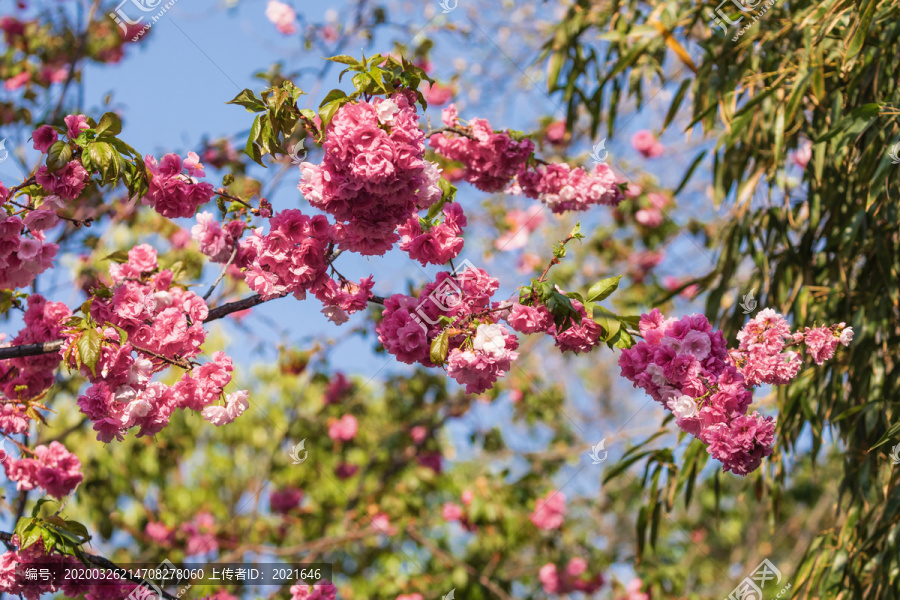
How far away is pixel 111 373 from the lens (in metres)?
1.62

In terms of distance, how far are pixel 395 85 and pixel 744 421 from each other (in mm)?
1069

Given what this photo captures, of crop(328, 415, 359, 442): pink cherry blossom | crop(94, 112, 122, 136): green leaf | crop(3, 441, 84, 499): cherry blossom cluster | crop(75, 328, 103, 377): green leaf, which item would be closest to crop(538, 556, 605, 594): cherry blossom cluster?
crop(328, 415, 359, 442): pink cherry blossom

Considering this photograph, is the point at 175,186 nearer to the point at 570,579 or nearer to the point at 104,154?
the point at 104,154

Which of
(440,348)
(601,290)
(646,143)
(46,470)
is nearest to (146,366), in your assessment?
(440,348)

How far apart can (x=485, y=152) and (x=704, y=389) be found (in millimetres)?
990

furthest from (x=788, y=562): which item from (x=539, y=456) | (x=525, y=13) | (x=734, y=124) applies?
(x=734, y=124)

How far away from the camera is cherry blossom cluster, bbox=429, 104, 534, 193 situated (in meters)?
2.17

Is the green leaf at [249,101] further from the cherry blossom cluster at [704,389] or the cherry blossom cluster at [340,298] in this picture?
the cherry blossom cluster at [704,389]

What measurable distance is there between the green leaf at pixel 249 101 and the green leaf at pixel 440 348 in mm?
683

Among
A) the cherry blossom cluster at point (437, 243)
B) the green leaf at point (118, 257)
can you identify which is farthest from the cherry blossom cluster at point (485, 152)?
the green leaf at point (118, 257)

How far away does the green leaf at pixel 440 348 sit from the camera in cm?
159

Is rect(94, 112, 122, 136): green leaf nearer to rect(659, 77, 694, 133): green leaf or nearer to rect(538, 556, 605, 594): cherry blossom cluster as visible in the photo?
rect(659, 77, 694, 133): green leaf

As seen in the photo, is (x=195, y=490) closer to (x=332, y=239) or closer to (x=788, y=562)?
(x=332, y=239)

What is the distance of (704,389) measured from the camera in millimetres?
1555
